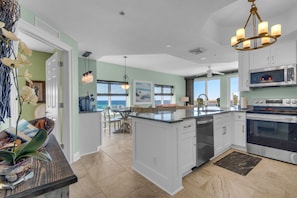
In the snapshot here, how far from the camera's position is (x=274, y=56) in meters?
2.97

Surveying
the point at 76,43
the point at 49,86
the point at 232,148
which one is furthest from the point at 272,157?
the point at 49,86

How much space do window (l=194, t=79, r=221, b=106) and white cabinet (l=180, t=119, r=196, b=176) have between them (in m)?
6.50

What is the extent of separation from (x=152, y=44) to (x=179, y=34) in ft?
2.15

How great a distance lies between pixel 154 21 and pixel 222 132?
251 centimetres

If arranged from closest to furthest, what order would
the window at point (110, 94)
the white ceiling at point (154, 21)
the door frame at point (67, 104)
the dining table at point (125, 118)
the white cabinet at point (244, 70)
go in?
1. the white ceiling at point (154, 21)
2. the door frame at point (67, 104)
3. the white cabinet at point (244, 70)
4. the dining table at point (125, 118)
5. the window at point (110, 94)

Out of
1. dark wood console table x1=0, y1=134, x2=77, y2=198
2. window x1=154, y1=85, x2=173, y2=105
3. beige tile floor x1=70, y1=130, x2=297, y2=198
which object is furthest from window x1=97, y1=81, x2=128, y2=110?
dark wood console table x1=0, y1=134, x2=77, y2=198

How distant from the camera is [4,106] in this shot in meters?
0.94

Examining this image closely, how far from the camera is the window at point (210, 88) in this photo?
8.37 metres

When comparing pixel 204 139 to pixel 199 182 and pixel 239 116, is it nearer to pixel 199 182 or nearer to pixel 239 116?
pixel 199 182

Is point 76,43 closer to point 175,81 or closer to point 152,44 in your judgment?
point 152,44

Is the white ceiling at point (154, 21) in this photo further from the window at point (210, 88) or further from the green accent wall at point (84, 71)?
the window at point (210, 88)

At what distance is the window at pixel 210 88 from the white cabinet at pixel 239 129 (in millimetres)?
5004

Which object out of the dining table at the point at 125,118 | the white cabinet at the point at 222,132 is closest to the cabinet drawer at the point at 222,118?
the white cabinet at the point at 222,132

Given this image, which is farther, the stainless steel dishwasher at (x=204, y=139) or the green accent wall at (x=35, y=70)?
the green accent wall at (x=35, y=70)
